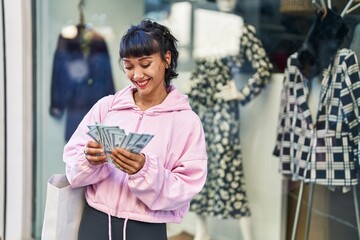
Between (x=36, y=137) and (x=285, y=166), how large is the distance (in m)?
1.07

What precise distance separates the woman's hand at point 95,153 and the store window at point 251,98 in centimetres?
71

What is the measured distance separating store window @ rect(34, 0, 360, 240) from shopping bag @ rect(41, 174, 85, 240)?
1.91 ft

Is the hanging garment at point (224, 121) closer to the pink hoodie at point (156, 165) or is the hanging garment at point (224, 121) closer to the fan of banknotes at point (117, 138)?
the pink hoodie at point (156, 165)

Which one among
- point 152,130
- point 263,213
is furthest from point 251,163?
point 152,130

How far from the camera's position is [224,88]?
67.9 inches

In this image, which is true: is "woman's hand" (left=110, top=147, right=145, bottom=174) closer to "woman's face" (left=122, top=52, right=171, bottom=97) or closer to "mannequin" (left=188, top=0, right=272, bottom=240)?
"woman's face" (left=122, top=52, right=171, bottom=97)

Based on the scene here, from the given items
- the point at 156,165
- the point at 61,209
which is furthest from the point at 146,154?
the point at 61,209

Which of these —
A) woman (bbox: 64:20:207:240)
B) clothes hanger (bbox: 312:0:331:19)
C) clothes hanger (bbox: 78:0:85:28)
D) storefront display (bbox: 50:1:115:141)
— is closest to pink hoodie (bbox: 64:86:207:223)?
woman (bbox: 64:20:207:240)

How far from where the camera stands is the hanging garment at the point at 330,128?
1.27 metres

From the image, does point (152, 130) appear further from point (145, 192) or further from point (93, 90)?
point (93, 90)

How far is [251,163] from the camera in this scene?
1.77m

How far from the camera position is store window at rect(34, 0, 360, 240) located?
1312mm

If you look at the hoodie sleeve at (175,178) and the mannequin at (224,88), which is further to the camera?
the mannequin at (224,88)

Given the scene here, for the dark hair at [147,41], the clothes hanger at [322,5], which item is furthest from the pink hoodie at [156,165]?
the clothes hanger at [322,5]
